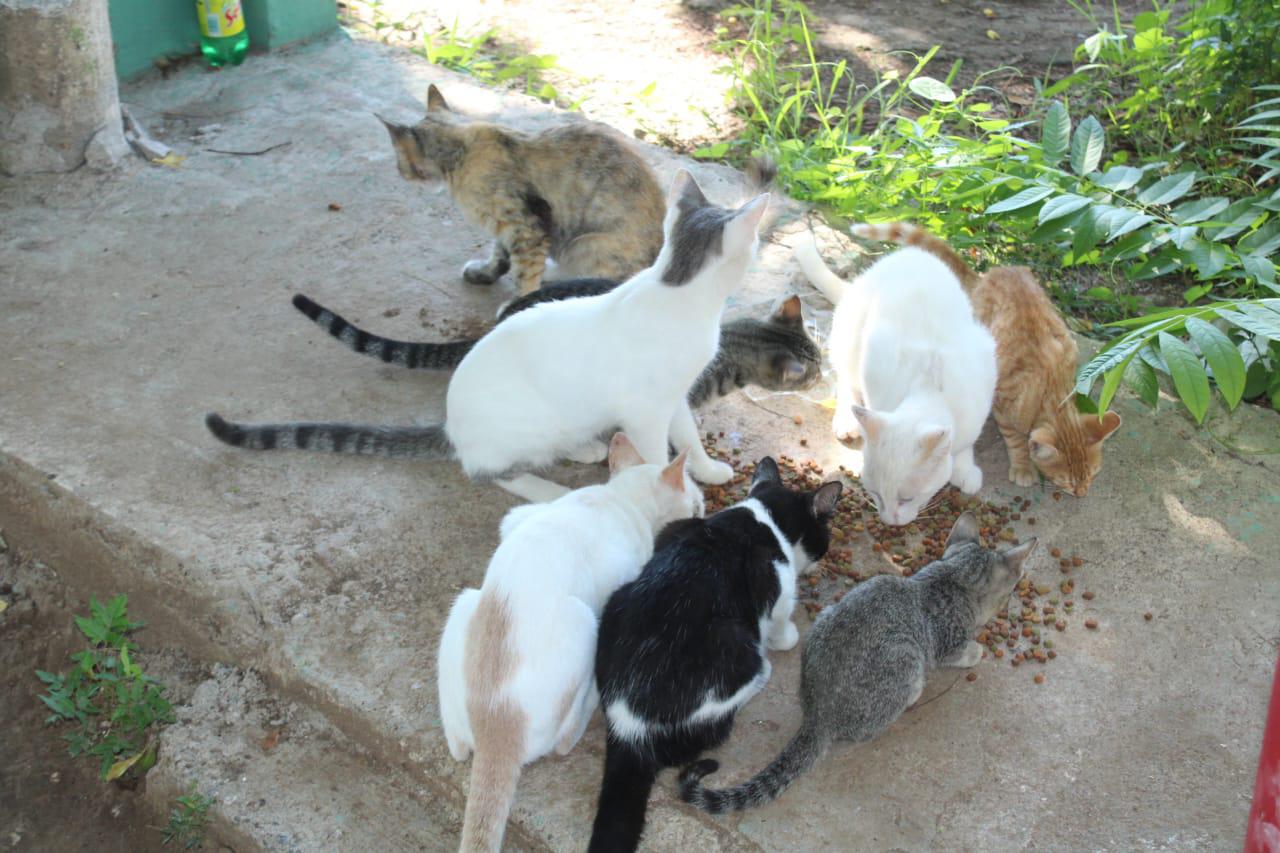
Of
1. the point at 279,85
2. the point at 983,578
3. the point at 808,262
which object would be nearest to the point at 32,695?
the point at 983,578

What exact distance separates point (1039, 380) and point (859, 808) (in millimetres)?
2043

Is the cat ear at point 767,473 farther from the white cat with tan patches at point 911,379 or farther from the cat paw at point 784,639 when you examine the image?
the cat paw at point 784,639

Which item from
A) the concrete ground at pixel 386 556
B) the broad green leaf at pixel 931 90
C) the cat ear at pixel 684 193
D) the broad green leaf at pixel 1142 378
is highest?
the cat ear at pixel 684 193

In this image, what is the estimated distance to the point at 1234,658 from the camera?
3.37 metres

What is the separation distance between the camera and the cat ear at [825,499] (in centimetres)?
337

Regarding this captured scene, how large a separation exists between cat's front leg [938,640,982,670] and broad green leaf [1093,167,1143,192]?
6.91 feet

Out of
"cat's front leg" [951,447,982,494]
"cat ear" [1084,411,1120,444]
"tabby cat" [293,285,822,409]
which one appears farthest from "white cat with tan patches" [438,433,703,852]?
"cat ear" [1084,411,1120,444]

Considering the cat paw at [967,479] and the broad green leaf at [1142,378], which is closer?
the broad green leaf at [1142,378]

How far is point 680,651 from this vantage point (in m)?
2.82

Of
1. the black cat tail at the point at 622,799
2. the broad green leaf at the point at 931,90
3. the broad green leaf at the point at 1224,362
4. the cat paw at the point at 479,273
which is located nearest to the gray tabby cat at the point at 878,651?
the black cat tail at the point at 622,799

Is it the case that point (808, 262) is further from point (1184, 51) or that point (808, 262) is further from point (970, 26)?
point (970, 26)

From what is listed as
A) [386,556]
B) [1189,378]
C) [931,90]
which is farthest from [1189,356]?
[931,90]

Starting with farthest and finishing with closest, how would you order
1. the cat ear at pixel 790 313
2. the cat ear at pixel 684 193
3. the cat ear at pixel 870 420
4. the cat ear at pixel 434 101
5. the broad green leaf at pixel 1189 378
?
1. the cat ear at pixel 434 101
2. the cat ear at pixel 790 313
3. the cat ear at pixel 684 193
4. the cat ear at pixel 870 420
5. the broad green leaf at pixel 1189 378

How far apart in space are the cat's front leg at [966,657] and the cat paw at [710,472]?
1110 millimetres
